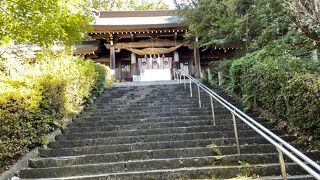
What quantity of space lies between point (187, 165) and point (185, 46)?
13.0 metres

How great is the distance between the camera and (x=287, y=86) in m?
5.24

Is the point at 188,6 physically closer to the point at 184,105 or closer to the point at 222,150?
the point at 184,105

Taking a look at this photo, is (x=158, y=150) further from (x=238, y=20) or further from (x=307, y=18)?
(x=238, y=20)

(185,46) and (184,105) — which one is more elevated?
(185,46)

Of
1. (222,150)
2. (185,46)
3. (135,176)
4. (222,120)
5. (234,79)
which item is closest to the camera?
(135,176)

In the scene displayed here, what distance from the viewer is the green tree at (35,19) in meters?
5.71

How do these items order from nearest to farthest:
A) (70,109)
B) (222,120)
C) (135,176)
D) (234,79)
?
1. (135,176)
2. (222,120)
3. (70,109)
4. (234,79)

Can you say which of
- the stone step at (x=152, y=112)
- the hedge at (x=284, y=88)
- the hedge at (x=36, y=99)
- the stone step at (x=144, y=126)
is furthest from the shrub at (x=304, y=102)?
the hedge at (x=36, y=99)

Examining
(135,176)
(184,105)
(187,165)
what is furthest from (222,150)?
(184,105)

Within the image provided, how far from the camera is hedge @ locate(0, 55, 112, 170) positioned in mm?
4883

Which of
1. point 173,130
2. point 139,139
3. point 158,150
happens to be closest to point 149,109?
point 173,130

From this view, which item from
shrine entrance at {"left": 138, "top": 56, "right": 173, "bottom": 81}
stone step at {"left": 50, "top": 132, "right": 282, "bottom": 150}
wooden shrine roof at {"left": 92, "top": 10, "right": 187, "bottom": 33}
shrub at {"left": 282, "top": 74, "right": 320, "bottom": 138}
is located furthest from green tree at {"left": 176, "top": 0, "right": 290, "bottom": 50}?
shrine entrance at {"left": 138, "top": 56, "right": 173, "bottom": 81}

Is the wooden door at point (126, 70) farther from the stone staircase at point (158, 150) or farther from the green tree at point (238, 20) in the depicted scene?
the stone staircase at point (158, 150)

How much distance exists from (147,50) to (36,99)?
36.5 ft
